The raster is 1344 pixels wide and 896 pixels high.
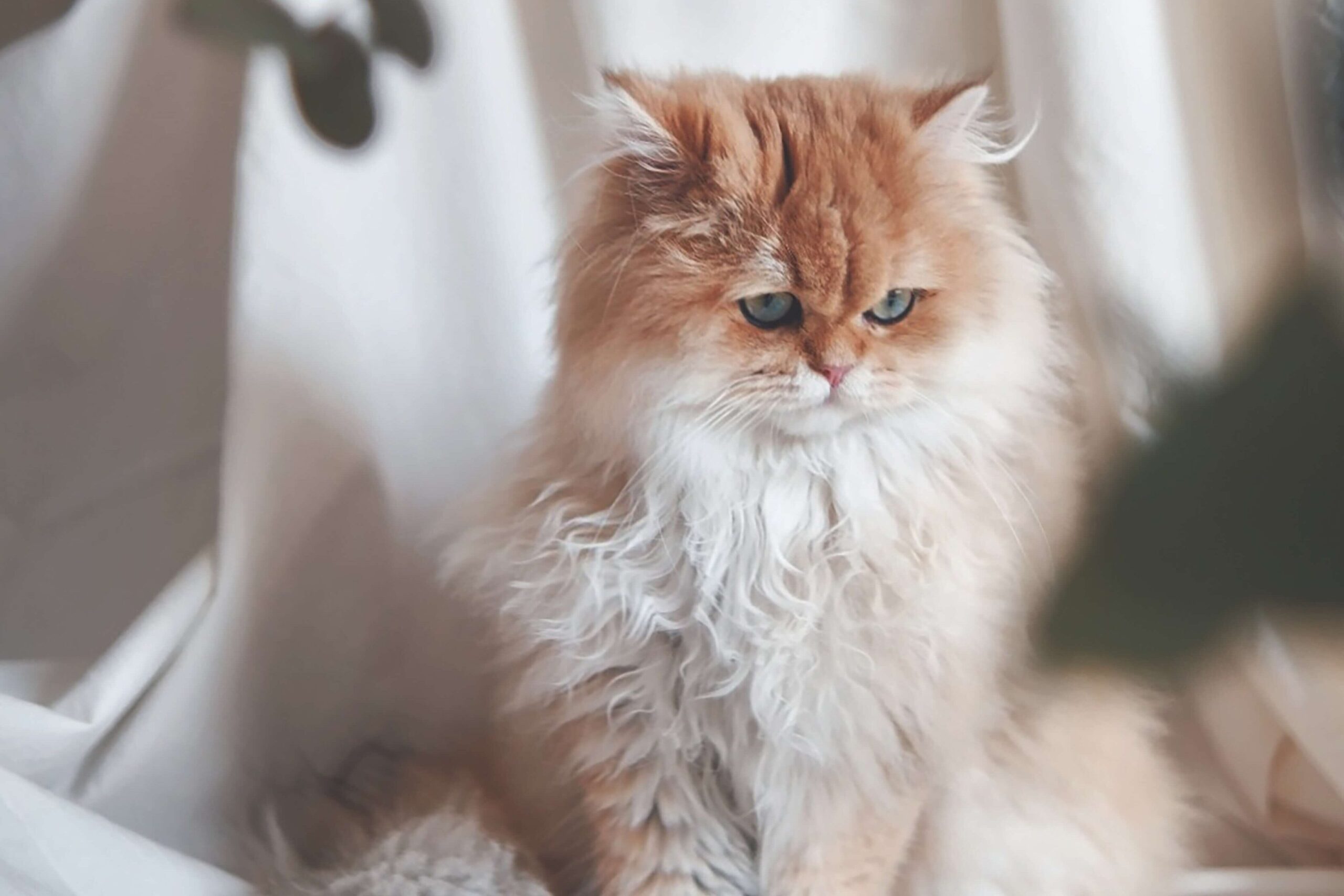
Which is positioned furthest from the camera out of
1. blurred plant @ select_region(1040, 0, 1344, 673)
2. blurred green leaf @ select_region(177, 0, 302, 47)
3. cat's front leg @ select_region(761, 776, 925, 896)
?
cat's front leg @ select_region(761, 776, 925, 896)

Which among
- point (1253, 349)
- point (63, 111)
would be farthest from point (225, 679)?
point (1253, 349)

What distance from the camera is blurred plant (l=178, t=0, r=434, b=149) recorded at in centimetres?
49

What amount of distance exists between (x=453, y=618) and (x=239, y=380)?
0.43m

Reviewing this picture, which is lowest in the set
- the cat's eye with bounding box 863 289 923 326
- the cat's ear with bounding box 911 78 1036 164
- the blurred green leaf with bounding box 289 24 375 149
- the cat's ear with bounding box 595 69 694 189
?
the cat's eye with bounding box 863 289 923 326

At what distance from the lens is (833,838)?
3.29ft

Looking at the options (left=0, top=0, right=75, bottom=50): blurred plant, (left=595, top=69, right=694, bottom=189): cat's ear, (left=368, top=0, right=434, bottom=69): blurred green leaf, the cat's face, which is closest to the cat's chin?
the cat's face

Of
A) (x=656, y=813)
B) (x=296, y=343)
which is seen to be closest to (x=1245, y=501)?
(x=656, y=813)

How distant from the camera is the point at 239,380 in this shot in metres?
1.26

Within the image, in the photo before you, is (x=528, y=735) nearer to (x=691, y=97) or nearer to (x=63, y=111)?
(x=691, y=97)

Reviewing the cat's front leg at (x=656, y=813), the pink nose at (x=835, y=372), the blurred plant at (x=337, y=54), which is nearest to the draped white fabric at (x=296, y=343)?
the pink nose at (x=835, y=372)

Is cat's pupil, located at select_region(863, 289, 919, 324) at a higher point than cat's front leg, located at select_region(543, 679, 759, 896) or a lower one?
higher

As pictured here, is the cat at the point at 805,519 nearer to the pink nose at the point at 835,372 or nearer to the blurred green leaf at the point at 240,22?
the pink nose at the point at 835,372

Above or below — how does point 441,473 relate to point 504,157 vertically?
below

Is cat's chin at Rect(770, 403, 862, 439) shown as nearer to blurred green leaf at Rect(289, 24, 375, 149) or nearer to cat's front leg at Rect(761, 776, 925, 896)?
cat's front leg at Rect(761, 776, 925, 896)
